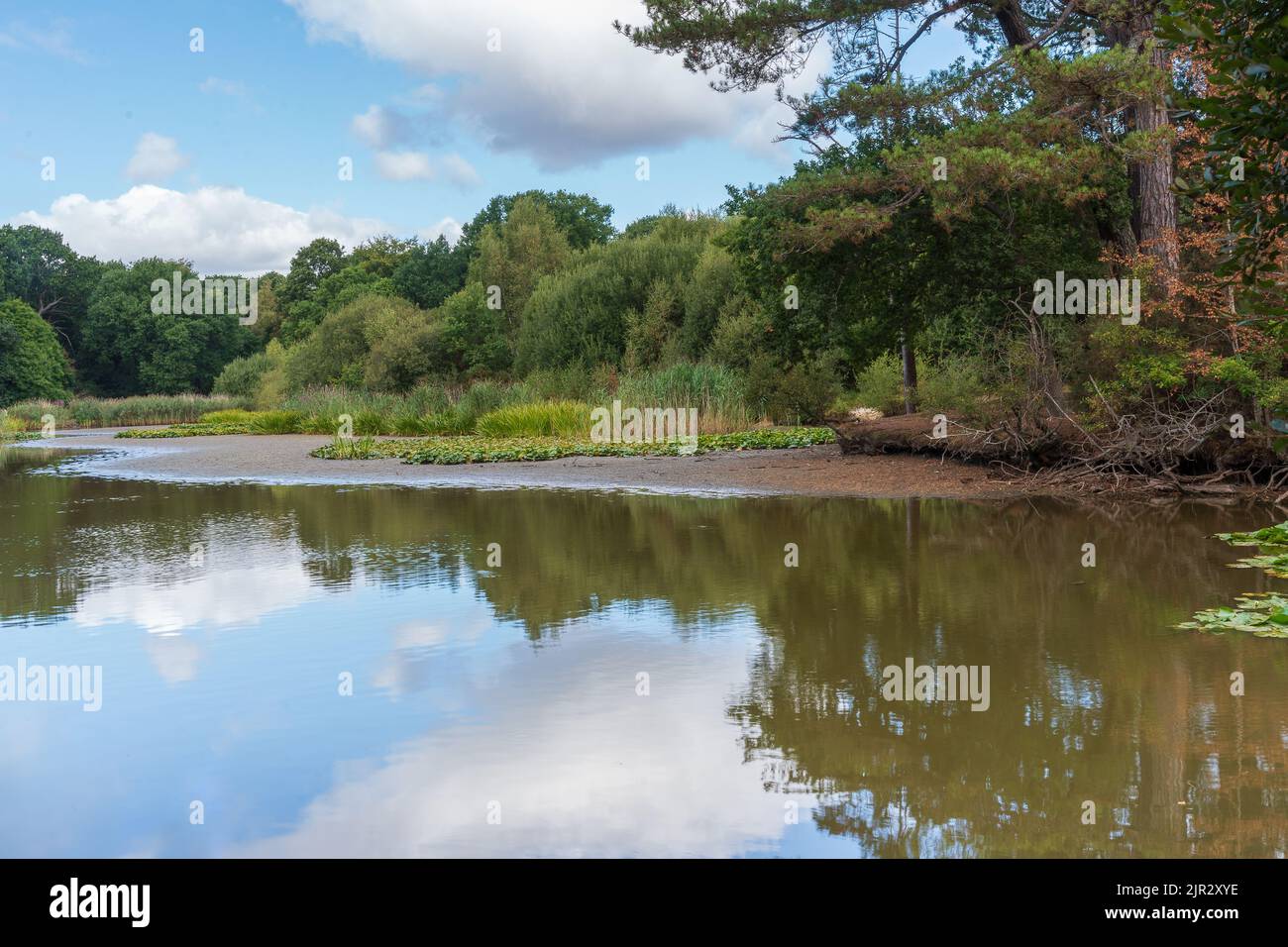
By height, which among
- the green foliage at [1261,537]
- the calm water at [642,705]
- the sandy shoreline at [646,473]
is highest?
the sandy shoreline at [646,473]

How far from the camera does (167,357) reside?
7906cm

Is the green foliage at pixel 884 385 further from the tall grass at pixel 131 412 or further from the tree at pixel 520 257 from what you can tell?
the tall grass at pixel 131 412

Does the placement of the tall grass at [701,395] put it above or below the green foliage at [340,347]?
below

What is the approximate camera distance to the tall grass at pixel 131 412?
166 ft

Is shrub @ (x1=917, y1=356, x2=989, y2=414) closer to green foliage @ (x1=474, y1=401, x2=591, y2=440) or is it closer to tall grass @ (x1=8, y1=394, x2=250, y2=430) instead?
green foliage @ (x1=474, y1=401, x2=591, y2=440)

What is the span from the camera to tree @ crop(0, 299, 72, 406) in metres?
59.8

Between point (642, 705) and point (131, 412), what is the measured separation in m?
51.6

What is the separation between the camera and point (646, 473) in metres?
18.8

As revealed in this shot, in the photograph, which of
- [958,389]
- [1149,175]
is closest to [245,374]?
[958,389]

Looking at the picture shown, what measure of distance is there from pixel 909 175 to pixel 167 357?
248 ft

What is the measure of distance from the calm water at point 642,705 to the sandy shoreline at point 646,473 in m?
4.62

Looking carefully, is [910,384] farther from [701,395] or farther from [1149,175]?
[1149,175]

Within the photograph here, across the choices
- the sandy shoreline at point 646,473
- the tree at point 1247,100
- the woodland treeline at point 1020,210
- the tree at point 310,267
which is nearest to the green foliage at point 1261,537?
the woodland treeline at point 1020,210
